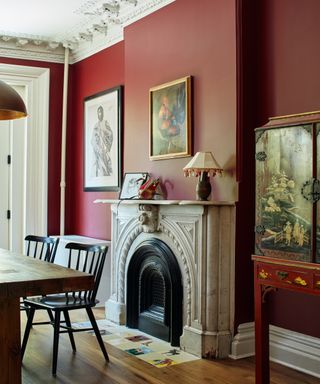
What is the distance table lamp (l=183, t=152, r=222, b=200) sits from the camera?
4.16 m

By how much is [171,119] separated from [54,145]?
261 cm

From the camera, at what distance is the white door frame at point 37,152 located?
22.8ft

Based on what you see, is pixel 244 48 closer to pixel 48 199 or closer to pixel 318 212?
pixel 318 212

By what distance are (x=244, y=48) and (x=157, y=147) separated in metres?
1.27

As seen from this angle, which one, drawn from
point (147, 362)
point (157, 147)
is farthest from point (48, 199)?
point (147, 362)

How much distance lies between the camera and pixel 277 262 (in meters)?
3.28

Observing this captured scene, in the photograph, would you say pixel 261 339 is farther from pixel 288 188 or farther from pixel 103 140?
pixel 103 140

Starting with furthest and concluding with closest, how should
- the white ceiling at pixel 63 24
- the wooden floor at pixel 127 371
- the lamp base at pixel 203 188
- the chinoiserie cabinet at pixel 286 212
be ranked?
the white ceiling at pixel 63 24 < the lamp base at pixel 203 188 < the wooden floor at pixel 127 371 < the chinoiserie cabinet at pixel 286 212

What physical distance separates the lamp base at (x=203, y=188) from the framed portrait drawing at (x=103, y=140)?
1.90 meters

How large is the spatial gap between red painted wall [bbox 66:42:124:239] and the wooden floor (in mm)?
2241

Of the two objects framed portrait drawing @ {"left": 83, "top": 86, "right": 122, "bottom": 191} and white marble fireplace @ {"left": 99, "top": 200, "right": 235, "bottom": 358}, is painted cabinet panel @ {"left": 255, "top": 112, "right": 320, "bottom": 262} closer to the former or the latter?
white marble fireplace @ {"left": 99, "top": 200, "right": 235, "bottom": 358}

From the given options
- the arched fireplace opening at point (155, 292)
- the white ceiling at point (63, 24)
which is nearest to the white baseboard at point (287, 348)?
the arched fireplace opening at point (155, 292)

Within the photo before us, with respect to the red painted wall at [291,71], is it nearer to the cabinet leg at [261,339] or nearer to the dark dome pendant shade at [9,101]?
the cabinet leg at [261,339]

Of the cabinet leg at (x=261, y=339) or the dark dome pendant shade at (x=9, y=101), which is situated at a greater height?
the dark dome pendant shade at (x=9, y=101)
